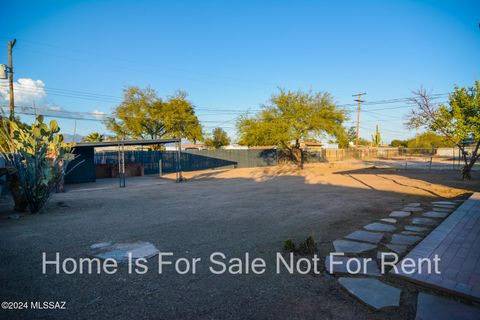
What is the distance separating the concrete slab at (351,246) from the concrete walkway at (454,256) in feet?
2.00

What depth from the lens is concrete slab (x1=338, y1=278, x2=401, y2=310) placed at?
2.79 m

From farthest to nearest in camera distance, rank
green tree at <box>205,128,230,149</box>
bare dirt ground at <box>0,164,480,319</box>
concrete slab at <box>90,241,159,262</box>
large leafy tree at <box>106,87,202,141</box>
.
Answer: green tree at <box>205,128,230,149</box> → large leafy tree at <box>106,87,202,141</box> → concrete slab at <box>90,241,159,262</box> → bare dirt ground at <box>0,164,480,319</box>

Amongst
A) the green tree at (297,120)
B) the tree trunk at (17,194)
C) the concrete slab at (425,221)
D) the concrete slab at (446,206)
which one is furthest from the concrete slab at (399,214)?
the green tree at (297,120)

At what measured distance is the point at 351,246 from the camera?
4.46 metres

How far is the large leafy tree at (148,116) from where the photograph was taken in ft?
105

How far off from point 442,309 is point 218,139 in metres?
53.8

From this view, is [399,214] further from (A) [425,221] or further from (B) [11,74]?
(B) [11,74]

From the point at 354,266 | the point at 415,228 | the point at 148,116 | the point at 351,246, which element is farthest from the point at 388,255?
the point at 148,116

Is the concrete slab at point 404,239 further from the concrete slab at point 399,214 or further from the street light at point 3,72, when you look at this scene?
the street light at point 3,72

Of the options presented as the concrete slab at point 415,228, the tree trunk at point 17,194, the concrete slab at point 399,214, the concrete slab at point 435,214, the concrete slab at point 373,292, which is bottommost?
the concrete slab at point 373,292

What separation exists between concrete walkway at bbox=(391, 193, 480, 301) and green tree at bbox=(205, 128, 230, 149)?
49.6 metres

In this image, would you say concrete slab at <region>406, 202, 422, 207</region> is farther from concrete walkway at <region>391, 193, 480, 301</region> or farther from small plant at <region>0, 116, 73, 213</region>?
small plant at <region>0, 116, 73, 213</region>

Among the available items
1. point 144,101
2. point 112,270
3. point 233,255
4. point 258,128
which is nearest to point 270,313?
point 233,255

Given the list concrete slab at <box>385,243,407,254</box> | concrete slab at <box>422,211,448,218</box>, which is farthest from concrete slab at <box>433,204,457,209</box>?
concrete slab at <box>385,243,407,254</box>
